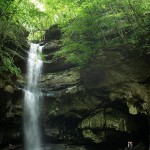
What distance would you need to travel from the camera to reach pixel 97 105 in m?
19.0

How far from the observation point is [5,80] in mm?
18328

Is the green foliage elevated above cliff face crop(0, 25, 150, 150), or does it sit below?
above

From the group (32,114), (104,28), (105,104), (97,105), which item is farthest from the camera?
(32,114)

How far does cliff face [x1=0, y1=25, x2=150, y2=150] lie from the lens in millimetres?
17750

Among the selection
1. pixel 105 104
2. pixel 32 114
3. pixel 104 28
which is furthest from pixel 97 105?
pixel 104 28

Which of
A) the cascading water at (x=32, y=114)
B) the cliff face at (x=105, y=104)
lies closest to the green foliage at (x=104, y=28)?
the cliff face at (x=105, y=104)

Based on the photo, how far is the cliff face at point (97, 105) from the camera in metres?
17.8

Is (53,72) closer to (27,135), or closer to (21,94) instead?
(21,94)

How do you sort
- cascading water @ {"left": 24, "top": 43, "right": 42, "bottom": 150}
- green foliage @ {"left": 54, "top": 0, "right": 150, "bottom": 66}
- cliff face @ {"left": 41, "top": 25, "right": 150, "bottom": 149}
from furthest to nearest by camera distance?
cascading water @ {"left": 24, "top": 43, "right": 42, "bottom": 150}, cliff face @ {"left": 41, "top": 25, "right": 150, "bottom": 149}, green foliage @ {"left": 54, "top": 0, "right": 150, "bottom": 66}

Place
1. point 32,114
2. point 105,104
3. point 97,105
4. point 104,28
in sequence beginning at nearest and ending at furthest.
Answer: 1. point 105,104
2. point 97,105
3. point 104,28
4. point 32,114

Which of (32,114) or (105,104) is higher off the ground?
(105,104)

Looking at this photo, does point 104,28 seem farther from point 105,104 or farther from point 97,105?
point 97,105

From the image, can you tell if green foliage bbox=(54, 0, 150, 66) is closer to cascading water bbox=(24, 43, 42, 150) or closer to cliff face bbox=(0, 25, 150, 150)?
cliff face bbox=(0, 25, 150, 150)

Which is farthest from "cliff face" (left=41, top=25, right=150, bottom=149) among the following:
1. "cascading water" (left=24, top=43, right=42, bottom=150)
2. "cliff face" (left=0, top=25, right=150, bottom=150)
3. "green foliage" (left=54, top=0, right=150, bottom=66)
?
"green foliage" (left=54, top=0, right=150, bottom=66)
